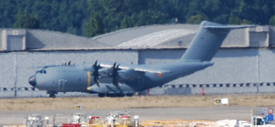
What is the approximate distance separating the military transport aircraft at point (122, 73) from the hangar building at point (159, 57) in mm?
4853

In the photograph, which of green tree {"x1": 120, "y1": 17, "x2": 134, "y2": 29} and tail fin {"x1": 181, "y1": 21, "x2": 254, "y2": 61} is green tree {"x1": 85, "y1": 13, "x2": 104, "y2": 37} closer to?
green tree {"x1": 120, "y1": 17, "x2": 134, "y2": 29}

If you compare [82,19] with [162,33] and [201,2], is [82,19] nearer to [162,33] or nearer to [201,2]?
[201,2]

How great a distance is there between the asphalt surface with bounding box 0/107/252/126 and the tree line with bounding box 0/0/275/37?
247 feet

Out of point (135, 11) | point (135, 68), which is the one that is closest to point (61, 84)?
point (135, 68)

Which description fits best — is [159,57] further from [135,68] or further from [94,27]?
[94,27]

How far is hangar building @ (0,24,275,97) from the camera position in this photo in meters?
48.1

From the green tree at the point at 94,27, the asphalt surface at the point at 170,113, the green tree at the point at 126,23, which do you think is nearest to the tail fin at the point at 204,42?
the asphalt surface at the point at 170,113

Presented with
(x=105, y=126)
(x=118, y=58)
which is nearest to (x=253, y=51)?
(x=118, y=58)

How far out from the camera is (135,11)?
11662cm

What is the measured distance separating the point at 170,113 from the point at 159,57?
1789cm

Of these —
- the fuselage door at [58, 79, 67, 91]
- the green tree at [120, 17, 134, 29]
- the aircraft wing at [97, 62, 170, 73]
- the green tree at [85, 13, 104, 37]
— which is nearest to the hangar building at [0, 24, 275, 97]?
the aircraft wing at [97, 62, 170, 73]

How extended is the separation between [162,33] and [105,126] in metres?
37.0

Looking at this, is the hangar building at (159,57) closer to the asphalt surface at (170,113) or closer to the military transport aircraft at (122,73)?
the military transport aircraft at (122,73)

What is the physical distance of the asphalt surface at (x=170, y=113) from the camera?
1153 inches
